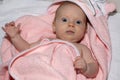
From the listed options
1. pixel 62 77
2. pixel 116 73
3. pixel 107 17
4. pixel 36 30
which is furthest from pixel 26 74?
pixel 107 17

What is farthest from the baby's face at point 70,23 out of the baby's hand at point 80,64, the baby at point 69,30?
the baby's hand at point 80,64

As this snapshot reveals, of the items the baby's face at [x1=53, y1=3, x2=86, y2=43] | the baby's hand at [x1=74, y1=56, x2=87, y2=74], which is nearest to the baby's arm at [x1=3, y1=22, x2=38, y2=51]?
the baby's face at [x1=53, y1=3, x2=86, y2=43]

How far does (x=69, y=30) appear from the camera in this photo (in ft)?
5.01

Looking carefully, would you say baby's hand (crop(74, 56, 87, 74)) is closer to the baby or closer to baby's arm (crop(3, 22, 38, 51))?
the baby

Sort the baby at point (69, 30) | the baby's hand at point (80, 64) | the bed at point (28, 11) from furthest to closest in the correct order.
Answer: the bed at point (28, 11) < the baby at point (69, 30) < the baby's hand at point (80, 64)

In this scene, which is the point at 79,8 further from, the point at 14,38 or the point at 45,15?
the point at 14,38

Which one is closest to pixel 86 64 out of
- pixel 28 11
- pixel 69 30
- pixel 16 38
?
pixel 69 30

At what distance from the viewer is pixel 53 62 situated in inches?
58.1

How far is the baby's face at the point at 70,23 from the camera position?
60.6 inches

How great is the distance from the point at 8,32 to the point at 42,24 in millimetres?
211

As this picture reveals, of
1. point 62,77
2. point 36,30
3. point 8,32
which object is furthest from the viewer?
point 36,30

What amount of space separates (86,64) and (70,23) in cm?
20

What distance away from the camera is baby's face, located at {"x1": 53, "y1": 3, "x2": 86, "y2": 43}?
1.54m

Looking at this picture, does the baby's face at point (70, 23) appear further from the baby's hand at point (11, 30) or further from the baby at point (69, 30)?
the baby's hand at point (11, 30)
